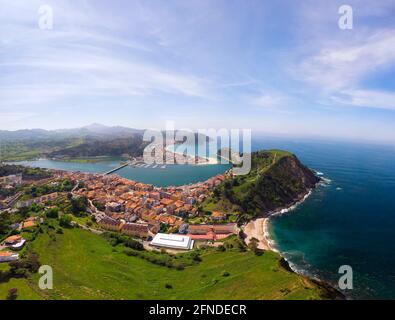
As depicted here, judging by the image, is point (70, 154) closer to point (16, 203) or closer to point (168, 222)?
point (16, 203)

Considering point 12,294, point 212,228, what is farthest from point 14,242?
point 212,228

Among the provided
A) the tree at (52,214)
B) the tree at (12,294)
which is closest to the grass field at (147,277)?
the tree at (12,294)

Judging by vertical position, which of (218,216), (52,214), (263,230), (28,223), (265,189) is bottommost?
(263,230)

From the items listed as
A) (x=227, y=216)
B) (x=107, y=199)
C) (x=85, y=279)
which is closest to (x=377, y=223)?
(x=227, y=216)

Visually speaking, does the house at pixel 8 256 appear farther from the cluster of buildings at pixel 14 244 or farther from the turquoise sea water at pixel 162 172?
the turquoise sea water at pixel 162 172

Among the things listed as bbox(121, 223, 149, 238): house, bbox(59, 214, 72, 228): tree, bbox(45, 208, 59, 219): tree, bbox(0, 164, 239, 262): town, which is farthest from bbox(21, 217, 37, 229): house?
bbox(121, 223, 149, 238): house

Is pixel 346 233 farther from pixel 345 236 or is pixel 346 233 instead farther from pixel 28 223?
pixel 28 223

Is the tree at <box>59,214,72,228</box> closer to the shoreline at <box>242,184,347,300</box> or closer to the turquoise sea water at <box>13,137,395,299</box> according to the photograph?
the shoreline at <box>242,184,347,300</box>
